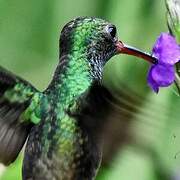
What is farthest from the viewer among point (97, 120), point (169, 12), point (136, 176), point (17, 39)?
point (17, 39)

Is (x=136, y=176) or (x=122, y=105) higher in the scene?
(x=122, y=105)

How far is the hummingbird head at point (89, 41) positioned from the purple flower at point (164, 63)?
48 millimetres

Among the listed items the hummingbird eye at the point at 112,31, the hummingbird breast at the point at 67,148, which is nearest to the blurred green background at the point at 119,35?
the hummingbird breast at the point at 67,148

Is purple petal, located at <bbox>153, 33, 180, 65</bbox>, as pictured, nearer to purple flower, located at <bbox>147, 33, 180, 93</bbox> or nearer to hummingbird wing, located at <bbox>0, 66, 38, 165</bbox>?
purple flower, located at <bbox>147, 33, 180, 93</bbox>

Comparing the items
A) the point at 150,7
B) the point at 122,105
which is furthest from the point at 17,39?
the point at 122,105

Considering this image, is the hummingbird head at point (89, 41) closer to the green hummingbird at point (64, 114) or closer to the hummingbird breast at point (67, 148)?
the green hummingbird at point (64, 114)

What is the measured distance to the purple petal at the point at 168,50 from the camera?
1.83 m

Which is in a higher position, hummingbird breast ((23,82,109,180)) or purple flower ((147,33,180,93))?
purple flower ((147,33,180,93))

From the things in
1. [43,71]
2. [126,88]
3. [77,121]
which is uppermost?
[126,88]

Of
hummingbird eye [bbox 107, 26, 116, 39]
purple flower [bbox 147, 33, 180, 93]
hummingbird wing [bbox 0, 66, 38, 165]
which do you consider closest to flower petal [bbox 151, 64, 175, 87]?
purple flower [bbox 147, 33, 180, 93]

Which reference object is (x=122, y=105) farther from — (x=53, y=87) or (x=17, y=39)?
(x=17, y=39)

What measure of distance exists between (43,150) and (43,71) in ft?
3.66

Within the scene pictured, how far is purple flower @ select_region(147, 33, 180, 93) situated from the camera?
6.00 feet

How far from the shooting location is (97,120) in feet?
5.65
